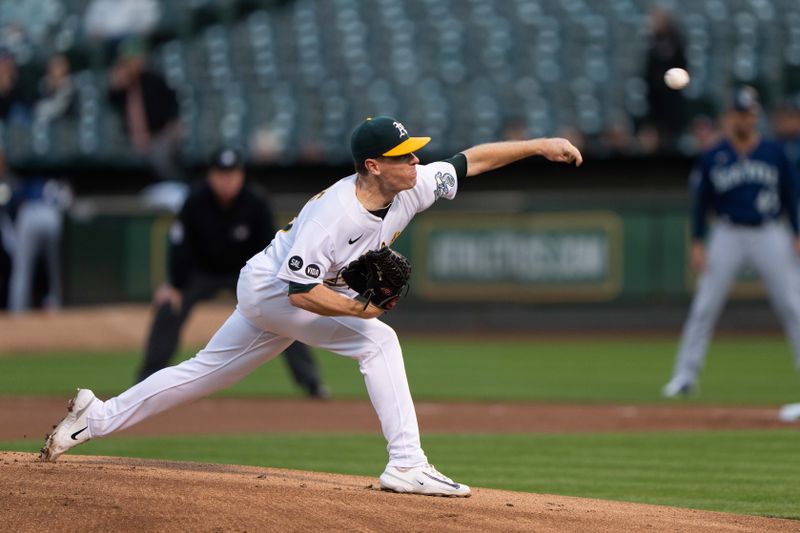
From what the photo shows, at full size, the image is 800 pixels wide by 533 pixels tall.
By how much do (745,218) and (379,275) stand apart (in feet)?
19.1

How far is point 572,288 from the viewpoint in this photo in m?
17.4

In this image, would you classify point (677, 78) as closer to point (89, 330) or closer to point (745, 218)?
point (745, 218)

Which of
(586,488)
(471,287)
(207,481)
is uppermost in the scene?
(207,481)

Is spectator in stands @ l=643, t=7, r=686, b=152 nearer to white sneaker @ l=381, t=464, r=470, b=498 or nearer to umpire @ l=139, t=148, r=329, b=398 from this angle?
umpire @ l=139, t=148, r=329, b=398

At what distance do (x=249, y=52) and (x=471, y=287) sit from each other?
5.22 meters

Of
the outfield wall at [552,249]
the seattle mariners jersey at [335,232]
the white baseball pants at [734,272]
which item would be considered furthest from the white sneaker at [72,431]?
the outfield wall at [552,249]

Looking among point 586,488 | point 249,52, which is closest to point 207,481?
point 586,488

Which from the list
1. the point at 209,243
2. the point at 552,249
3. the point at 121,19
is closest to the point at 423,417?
the point at 209,243

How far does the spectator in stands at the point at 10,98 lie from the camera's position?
760 inches

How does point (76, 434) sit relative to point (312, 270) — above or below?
below

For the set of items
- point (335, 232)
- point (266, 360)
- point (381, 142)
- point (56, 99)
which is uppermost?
point (381, 142)

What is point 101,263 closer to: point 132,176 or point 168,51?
point 132,176

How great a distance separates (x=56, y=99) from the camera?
19.5m

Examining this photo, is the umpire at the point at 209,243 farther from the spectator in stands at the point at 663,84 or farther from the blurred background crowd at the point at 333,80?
the spectator in stands at the point at 663,84
